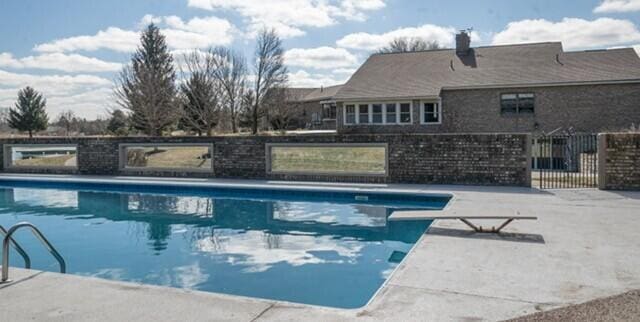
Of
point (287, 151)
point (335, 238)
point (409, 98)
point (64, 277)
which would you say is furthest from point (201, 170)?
point (409, 98)

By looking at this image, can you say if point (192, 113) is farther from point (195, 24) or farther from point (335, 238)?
Answer: point (335, 238)

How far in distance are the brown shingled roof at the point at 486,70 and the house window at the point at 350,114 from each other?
2.45ft

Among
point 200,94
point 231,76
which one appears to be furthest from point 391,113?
point 200,94

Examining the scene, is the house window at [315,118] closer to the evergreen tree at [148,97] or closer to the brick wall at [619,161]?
the evergreen tree at [148,97]

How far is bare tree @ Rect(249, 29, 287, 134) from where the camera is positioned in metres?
32.5

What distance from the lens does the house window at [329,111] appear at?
4022 cm

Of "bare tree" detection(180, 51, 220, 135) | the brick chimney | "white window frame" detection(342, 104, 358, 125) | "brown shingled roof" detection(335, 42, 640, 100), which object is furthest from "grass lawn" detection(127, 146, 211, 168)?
the brick chimney

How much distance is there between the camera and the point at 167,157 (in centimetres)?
1773

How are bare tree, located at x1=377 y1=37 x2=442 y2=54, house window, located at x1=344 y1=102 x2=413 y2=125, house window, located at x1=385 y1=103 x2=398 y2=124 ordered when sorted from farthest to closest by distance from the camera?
bare tree, located at x1=377 y1=37 x2=442 y2=54 < house window, located at x1=385 y1=103 x2=398 y2=124 < house window, located at x1=344 y1=102 x2=413 y2=125

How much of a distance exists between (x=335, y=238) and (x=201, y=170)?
26.1 feet

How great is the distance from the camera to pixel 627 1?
21.2 meters

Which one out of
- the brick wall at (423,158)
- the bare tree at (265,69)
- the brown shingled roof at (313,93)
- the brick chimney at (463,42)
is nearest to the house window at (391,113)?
the brick chimney at (463,42)

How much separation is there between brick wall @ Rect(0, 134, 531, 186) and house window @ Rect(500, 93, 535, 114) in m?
12.9

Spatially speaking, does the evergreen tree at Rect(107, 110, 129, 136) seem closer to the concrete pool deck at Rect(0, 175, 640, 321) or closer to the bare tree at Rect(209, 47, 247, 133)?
the bare tree at Rect(209, 47, 247, 133)
